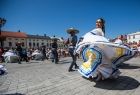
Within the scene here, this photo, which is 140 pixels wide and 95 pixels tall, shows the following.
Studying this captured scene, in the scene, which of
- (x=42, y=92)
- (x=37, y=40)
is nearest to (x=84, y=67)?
(x=42, y=92)

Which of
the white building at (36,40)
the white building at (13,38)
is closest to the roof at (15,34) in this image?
the white building at (13,38)

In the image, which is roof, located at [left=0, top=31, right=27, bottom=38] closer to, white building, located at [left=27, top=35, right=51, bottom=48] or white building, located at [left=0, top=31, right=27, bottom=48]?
white building, located at [left=0, top=31, right=27, bottom=48]

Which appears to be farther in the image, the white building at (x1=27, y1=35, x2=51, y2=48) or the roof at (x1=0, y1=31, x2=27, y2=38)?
the white building at (x1=27, y1=35, x2=51, y2=48)

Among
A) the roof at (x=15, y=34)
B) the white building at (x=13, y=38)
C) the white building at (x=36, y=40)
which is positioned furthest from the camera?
the white building at (x=36, y=40)

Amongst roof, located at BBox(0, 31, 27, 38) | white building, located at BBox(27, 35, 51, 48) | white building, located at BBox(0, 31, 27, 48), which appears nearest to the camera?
white building, located at BBox(0, 31, 27, 48)

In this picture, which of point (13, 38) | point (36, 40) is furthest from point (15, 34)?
point (36, 40)

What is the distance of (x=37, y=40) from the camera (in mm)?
99438

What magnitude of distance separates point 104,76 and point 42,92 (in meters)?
1.67

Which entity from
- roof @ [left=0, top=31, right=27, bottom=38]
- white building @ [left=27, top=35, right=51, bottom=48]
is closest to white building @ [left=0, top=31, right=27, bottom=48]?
roof @ [left=0, top=31, right=27, bottom=38]

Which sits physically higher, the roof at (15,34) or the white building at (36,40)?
the roof at (15,34)

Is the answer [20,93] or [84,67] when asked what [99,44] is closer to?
[84,67]

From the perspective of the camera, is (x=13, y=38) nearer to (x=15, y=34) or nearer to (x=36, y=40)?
(x=15, y=34)

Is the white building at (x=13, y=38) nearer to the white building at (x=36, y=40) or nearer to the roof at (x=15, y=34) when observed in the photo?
the roof at (x=15, y=34)

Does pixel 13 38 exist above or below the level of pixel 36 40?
above
